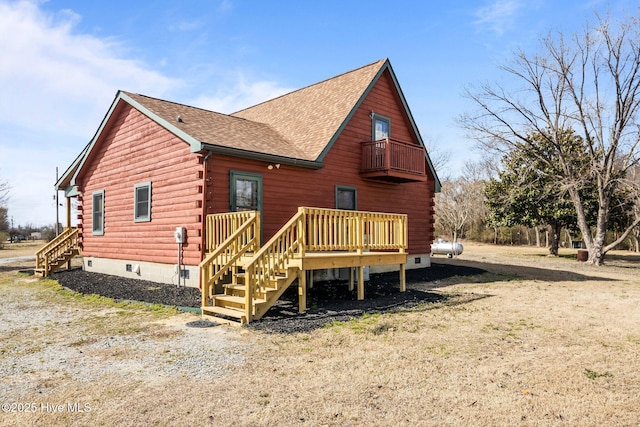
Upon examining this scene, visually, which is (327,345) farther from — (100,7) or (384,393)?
(100,7)

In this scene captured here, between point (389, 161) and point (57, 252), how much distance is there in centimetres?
1326

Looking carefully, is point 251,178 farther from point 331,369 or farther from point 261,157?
point 331,369

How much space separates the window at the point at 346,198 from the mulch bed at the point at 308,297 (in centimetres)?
255

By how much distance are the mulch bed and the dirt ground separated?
0.40m

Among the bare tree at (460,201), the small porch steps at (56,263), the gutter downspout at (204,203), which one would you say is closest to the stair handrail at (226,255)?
the gutter downspout at (204,203)

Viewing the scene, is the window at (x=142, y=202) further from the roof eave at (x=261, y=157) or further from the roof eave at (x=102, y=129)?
the roof eave at (x=261, y=157)

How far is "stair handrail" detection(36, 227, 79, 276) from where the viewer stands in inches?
653

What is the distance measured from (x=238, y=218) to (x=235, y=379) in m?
5.60

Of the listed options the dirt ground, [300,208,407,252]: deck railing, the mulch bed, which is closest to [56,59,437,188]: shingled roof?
[300,208,407,252]: deck railing

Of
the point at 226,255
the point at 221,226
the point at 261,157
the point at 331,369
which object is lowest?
the point at 331,369

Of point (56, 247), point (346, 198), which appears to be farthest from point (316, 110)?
point (56, 247)

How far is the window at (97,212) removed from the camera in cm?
1648

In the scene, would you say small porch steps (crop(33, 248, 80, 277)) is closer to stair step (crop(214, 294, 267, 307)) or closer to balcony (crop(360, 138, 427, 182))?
stair step (crop(214, 294, 267, 307))

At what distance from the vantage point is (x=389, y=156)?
15211 millimetres
